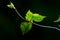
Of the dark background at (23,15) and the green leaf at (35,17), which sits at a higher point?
the dark background at (23,15)

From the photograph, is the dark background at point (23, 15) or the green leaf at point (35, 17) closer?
the green leaf at point (35, 17)

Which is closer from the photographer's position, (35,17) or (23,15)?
(35,17)

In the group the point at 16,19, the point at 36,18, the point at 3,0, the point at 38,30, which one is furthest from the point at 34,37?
the point at 36,18

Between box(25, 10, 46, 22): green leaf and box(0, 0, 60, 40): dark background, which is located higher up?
box(0, 0, 60, 40): dark background

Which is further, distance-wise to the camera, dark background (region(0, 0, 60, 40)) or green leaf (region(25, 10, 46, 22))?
dark background (region(0, 0, 60, 40))

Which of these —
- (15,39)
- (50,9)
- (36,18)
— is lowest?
(36,18)

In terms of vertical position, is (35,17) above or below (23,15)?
below

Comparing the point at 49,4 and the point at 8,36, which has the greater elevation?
the point at 49,4

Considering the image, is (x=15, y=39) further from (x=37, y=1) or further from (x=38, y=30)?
(x=37, y=1)
